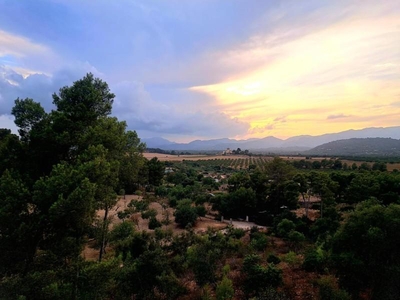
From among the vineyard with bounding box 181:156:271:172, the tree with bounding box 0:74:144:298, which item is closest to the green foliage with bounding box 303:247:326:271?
the tree with bounding box 0:74:144:298

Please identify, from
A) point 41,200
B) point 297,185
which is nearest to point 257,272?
point 41,200

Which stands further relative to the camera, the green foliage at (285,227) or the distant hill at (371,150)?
the distant hill at (371,150)

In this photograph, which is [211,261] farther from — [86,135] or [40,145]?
[40,145]

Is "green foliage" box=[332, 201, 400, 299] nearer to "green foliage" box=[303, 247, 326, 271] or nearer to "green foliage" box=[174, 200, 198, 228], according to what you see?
"green foliage" box=[303, 247, 326, 271]

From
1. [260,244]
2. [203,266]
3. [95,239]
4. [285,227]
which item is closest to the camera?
[95,239]

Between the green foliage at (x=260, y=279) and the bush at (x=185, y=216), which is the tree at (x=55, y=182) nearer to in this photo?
the green foliage at (x=260, y=279)

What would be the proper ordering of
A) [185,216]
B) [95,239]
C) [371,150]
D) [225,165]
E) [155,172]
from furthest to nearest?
[371,150] < [225,165] < [155,172] < [185,216] < [95,239]

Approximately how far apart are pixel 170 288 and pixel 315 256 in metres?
6.03

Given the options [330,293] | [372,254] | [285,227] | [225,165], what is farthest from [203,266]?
[225,165]

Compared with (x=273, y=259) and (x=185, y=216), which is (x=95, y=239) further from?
(x=185, y=216)

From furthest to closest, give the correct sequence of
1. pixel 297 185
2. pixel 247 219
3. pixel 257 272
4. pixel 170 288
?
pixel 247 219 < pixel 297 185 < pixel 257 272 < pixel 170 288

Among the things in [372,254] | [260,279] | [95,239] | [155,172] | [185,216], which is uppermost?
[155,172]

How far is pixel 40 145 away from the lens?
277 inches

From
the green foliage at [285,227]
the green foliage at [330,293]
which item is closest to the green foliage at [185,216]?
the green foliage at [285,227]
